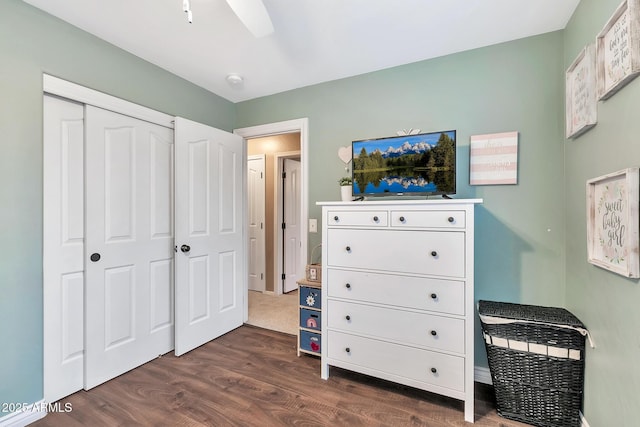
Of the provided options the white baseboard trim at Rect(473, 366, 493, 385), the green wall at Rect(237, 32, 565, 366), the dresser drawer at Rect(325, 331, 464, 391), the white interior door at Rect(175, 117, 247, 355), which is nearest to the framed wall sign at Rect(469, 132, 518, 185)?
the green wall at Rect(237, 32, 565, 366)

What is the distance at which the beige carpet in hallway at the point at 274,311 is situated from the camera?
2.96 m

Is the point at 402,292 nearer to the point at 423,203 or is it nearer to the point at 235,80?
the point at 423,203

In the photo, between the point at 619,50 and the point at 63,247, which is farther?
the point at 63,247

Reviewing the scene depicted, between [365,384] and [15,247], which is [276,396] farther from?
[15,247]

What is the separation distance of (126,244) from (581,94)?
10.1 feet

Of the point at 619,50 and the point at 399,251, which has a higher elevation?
the point at 619,50

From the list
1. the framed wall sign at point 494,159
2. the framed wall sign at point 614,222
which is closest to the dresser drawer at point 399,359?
the framed wall sign at point 614,222

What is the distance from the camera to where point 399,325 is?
1.78 m

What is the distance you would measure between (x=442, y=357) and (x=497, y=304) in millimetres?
557

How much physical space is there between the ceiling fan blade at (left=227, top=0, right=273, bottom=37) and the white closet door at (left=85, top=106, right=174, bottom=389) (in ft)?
4.20

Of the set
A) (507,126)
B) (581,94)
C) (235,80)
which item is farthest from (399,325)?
(235,80)

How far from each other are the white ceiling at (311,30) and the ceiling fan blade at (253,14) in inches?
7.3

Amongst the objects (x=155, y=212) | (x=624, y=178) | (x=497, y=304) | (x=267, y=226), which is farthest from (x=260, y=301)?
(x=624, y=178)

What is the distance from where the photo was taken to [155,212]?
7.50ft
